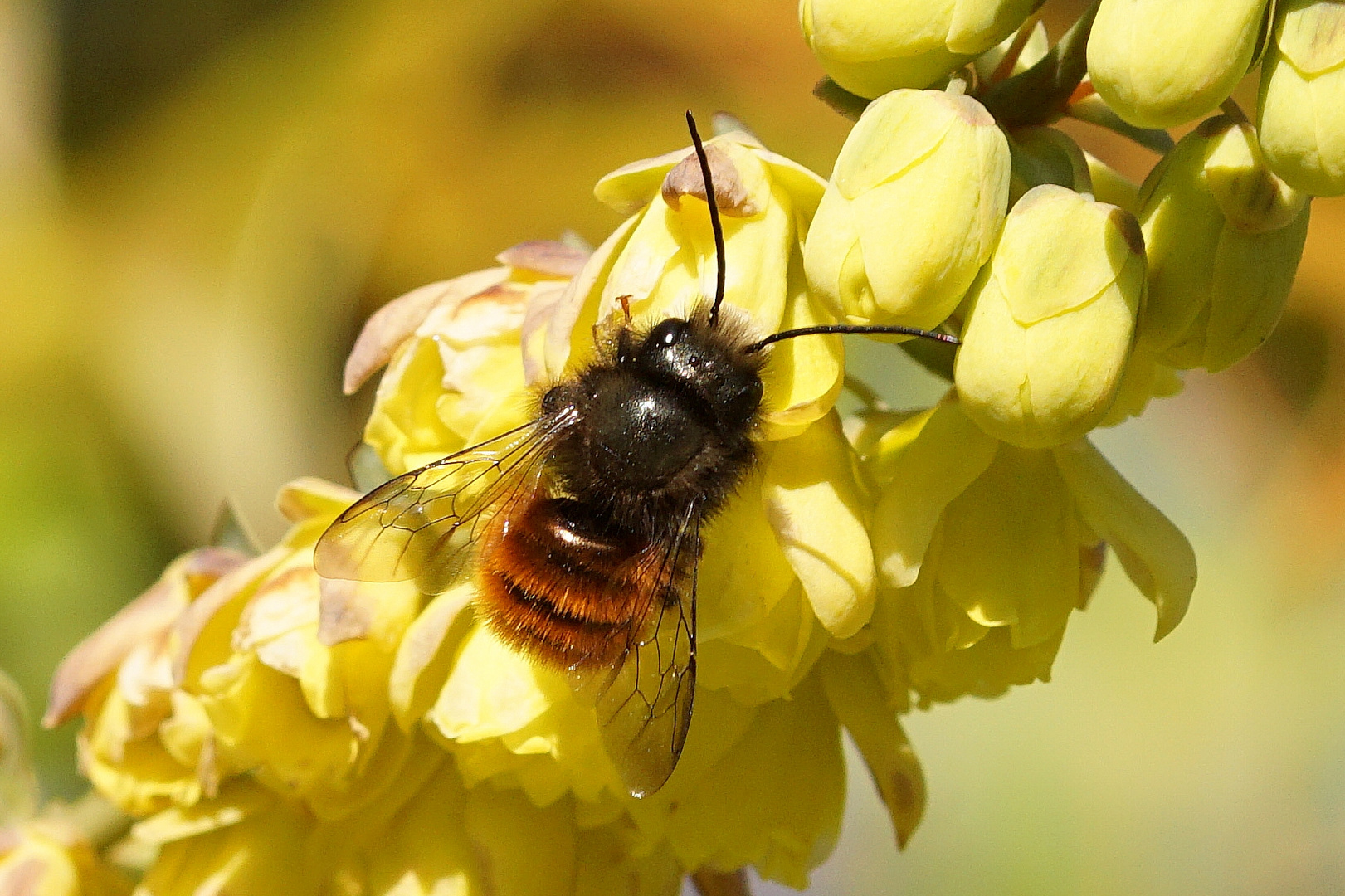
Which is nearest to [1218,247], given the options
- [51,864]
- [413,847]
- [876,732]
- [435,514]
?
[876,732]

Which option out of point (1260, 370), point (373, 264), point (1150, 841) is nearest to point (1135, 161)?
point (1260, 370)

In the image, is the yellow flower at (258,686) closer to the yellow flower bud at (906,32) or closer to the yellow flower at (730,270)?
the yellow flower at (730,270)

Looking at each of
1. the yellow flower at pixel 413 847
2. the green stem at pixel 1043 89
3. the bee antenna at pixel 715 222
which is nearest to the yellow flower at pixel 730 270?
the bee antenna at pixel 715 222

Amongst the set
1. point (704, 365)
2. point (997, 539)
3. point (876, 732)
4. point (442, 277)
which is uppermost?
point (704, 365)

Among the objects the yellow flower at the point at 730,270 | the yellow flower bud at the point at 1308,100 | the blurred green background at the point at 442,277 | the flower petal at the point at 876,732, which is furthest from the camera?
the blurred green background at the point at 442,277

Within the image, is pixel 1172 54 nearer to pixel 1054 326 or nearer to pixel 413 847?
pixel 1054 326

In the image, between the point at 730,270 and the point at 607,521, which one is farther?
the point at 607,521

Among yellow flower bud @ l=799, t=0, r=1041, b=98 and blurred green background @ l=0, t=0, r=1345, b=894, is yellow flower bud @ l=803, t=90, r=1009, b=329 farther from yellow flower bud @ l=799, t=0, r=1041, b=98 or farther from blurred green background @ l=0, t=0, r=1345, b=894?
blurred green background @ l=0, t=0, r=1345, b=894
